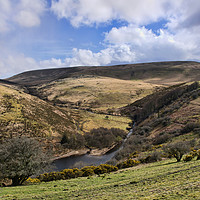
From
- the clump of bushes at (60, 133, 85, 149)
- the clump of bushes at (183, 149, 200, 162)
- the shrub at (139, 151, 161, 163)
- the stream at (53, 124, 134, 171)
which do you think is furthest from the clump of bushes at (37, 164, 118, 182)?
the clump of bushes at (60, 133, 85, 149)

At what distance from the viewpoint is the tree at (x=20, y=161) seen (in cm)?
2308

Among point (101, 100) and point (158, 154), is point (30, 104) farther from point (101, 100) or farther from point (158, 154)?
point (101, 100)

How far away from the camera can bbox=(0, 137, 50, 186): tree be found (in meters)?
23.1

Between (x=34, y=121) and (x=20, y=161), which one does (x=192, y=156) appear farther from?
(x=34, y=121)

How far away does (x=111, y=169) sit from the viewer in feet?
106

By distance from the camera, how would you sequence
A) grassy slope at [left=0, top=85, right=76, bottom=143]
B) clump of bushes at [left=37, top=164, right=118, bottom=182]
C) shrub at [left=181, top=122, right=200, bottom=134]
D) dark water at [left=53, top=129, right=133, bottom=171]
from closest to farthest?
clump of bushes at [left=37, top=164, right=118, bottom=182] → shrub at [left=181, top=122, right=200, bottom=134] → dark water at [left=53, top=129, right=133, bottom=171] → grassy slope at [left=0, top=85, right=76, bottom=143]

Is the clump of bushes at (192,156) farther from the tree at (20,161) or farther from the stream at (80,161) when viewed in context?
the stream at (80,161)

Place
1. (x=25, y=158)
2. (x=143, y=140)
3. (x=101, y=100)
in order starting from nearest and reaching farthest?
(x=25, y=158)
(x=143, y=140)
(x=101, y=100)

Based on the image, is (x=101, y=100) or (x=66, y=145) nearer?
(x=66, y=145)

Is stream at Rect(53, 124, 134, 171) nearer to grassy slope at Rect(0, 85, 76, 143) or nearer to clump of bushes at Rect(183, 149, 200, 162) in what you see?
grassy slope at Rect(0, 85, 76, 143)

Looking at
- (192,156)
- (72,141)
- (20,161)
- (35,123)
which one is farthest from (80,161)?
(192,156)

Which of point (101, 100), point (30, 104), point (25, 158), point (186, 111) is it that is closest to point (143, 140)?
point (186, 111)

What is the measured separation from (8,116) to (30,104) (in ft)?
62.5

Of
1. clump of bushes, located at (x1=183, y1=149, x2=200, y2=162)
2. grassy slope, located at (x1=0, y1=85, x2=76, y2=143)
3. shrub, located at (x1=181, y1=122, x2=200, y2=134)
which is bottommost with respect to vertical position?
clump of bushes, located at (x1=183, y1=149, x2=200, y2=162)
